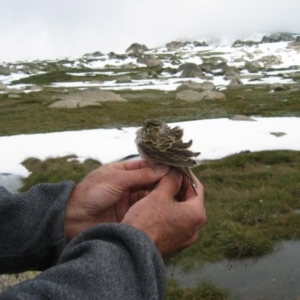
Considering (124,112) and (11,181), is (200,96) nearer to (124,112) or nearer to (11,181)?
(124,112)

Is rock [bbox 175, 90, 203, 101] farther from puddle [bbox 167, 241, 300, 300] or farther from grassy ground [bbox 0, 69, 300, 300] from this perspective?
puddle [bbox 167, 241, 300, 300]

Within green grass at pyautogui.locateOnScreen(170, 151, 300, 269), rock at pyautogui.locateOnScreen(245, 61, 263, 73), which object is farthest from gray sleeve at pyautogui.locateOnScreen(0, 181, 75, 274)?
rock at pyautogui.locateOnScreen(245, 61, 263, 73)

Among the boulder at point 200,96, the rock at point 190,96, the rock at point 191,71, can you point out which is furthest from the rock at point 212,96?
the rock at point 191,71

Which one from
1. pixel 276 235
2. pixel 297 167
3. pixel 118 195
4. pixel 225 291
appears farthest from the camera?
pixel 297 167

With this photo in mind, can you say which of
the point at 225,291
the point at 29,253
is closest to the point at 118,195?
the point at 29,253

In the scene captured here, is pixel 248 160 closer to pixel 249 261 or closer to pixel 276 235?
pixel 276 235

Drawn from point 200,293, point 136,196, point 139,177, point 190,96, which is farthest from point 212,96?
point 139,177

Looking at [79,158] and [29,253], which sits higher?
[29,253]
